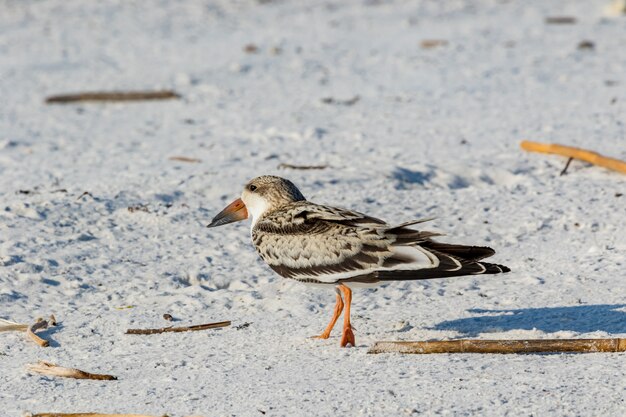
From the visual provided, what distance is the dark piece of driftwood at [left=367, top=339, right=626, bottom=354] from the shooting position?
17.2ft

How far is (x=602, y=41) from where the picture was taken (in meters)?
15.4

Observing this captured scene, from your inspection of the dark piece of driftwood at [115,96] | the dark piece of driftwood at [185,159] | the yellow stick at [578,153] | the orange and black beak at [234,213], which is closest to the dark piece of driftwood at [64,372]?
the orange and black beak at [234,213]

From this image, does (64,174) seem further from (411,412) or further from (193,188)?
(411,412)

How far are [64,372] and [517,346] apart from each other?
2.34m

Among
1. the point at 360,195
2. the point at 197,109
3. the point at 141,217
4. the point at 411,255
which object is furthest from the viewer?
the point at 197,109

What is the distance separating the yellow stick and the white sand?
0.10 metres

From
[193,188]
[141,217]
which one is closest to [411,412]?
[141,217]

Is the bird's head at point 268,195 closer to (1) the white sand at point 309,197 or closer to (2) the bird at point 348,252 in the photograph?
(2) the bird at point 348,252

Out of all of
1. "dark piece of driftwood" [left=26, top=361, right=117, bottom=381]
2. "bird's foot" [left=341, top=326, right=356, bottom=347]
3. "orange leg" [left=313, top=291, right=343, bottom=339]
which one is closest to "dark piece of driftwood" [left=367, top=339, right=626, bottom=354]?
"bird's foot" [left=341, top=326, right=356, bottom=347]

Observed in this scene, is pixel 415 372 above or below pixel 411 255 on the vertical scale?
below

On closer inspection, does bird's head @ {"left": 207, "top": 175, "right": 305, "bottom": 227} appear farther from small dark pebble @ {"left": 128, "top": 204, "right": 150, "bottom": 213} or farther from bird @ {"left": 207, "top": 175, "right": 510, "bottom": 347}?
small dark pebble @ {"left": 128, "top": 204, "right": 150, "bottom": 213}

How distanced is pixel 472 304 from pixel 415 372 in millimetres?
1291

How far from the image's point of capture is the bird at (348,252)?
5.40 metres

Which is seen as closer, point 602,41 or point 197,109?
point 197,109
